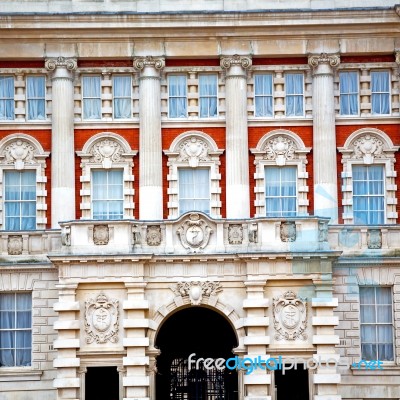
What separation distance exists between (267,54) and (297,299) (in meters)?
9.48

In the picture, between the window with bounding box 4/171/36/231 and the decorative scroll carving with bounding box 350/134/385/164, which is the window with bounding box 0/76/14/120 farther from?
the decorative scroll carving with bounding box 350/134/385/164

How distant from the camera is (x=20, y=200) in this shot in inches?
1743

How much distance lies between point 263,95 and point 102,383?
11.8 meters

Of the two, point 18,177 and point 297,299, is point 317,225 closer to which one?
point 297,299

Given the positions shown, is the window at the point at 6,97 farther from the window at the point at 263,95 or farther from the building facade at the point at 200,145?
the window at the point at 263,95

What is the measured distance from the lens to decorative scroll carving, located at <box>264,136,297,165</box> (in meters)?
44.4

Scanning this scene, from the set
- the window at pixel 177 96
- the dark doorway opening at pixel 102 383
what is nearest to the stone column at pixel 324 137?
the window at pixel 177 96

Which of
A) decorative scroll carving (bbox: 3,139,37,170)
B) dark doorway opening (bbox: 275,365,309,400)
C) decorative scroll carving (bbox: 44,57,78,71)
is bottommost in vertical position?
dark doorway opening (bbox: 275,365,309,400)

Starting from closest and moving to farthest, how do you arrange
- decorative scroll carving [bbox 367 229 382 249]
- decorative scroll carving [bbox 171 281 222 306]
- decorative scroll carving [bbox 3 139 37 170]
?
decorative scroll carving [bbox 171 281 222 306] < decorative scroll carving [bbox 367 229 382 249] < decorative scroll carving [bbox 3 139 37 170]

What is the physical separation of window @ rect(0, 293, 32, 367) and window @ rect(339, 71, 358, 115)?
12709 mm

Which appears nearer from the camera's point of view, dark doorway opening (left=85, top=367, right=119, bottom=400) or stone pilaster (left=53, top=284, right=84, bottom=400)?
stone pilaster (left=53, top=284, right=84, bottom=400)

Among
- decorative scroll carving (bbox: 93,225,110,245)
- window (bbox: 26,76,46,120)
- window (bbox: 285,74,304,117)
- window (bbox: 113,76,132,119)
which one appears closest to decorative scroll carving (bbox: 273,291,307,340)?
decorative scroll carving (bbox: 93,225,110,245)

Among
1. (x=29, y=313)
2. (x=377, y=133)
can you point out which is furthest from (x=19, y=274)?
(x=377, y=133)

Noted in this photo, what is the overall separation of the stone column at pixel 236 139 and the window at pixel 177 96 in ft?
4.94
